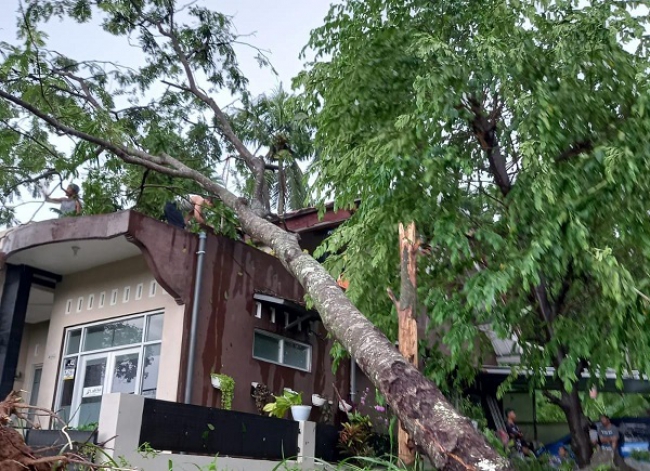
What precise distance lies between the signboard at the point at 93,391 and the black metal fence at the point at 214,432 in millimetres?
4350

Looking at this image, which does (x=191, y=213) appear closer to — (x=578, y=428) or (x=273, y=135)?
(x=273, y=135)

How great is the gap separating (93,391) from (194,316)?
2522 millimetres

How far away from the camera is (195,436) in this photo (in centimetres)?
659

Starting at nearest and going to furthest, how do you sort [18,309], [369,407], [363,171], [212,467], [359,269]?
[212,467]
[363,171]
[359,269]
[18,309]
[369,407]

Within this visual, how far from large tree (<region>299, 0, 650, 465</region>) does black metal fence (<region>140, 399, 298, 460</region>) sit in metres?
1.95

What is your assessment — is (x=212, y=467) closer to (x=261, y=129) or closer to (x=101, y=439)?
(x=101, y=439)

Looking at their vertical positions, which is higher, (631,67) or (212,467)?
(631,67)

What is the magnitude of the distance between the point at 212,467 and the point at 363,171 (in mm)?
3627

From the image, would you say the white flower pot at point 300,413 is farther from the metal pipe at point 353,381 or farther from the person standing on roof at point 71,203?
the person standing on roof at point 71,203

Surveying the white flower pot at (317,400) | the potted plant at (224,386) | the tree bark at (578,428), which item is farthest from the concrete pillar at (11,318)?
the tree bark at (578,428)

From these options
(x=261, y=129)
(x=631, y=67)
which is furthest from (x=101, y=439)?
(x=261, y=129)

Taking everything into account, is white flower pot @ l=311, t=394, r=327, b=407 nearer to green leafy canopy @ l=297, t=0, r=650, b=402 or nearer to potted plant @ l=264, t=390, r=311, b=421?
potted plant @ l=264, t=390, r=311, b=421

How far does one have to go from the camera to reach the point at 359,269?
7707mm

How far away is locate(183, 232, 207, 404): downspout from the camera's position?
9732 mm
